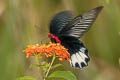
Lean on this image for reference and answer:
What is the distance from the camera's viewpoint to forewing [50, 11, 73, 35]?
3.60m

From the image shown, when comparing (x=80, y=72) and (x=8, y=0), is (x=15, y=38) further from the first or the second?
(x=80, y=72)

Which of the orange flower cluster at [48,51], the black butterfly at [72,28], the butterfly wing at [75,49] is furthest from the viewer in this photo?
the butterfly wing at [75,49]

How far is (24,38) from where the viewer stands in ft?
17.8

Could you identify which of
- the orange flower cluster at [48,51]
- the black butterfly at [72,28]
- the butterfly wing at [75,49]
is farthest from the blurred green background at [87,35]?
the orange flower cluster at [48,51]

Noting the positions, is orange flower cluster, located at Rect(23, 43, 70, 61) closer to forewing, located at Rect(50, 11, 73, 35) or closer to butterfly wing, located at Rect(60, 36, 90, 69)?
forewing, located at Rect(50, 11, 73, 35)

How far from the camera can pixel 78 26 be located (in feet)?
12.2

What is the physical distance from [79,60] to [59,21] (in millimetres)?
519

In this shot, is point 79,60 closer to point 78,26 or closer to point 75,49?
point 75,49

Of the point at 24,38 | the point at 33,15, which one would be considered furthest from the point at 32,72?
the point at 33,15

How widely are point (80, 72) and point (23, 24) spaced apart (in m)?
1.26

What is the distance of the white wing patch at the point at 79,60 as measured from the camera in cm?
365

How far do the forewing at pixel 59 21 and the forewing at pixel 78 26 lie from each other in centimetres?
5

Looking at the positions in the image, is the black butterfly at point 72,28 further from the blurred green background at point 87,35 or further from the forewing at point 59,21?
the blurred green background at point 87,35

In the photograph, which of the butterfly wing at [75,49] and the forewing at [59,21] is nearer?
the forewing at [59,21]
